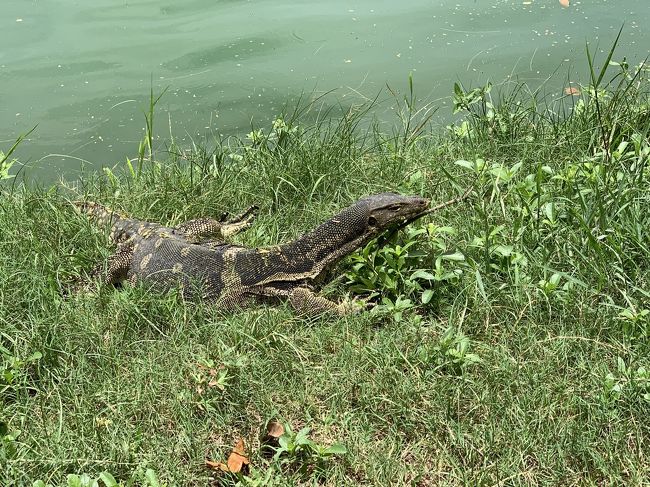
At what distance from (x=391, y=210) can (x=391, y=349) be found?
38.5 inches

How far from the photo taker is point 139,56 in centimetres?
806

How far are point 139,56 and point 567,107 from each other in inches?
176

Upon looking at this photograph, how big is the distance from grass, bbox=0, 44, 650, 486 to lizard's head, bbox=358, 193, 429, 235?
0.13 metres

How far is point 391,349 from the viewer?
3.58m

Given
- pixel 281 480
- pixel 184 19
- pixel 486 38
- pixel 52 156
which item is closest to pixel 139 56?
pixel 184 19

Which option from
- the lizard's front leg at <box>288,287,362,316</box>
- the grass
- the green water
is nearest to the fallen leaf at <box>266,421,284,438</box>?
the grass

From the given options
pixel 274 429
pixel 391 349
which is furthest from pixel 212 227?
pixel 274 429

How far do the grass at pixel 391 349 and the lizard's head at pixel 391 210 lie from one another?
0.13 meters

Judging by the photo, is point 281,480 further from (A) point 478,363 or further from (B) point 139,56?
(B) point 139,56

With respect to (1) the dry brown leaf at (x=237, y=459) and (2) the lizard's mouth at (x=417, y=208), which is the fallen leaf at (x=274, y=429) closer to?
(1) the dry brown leaf at (x=237, y=459)

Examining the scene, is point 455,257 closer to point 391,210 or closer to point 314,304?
point 391,210

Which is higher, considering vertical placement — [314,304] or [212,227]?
[212,227]

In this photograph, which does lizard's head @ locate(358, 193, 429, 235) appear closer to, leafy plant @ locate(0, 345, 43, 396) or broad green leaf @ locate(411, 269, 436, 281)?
broad green leaf @ locate(411, 269, 436, 281)

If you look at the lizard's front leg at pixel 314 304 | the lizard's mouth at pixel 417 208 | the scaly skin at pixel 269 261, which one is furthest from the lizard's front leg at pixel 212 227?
the lizard's mouth at pixel 417 208
